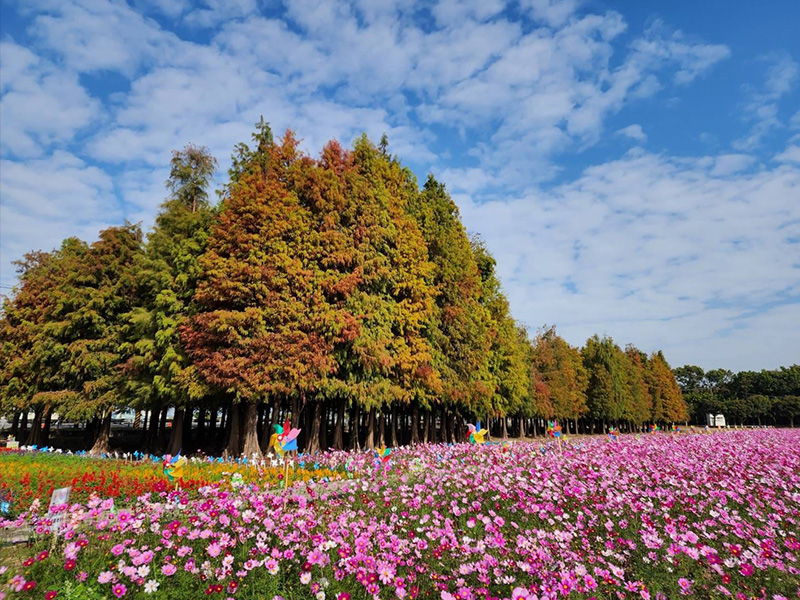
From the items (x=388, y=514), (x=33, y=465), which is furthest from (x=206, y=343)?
(x=388, y=514)

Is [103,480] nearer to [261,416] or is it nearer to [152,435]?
[152,435]

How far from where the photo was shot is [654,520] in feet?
19.3

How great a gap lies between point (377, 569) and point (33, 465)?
39.3 ft

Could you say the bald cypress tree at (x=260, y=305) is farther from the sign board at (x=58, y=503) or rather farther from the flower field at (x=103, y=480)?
the sign board at (x=58, y=503)

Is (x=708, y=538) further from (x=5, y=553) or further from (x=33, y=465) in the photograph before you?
(x=33, y=465)

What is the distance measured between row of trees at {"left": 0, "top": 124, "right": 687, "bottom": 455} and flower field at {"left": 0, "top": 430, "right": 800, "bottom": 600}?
24.5 ft

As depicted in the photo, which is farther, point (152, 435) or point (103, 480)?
point (152, 435)

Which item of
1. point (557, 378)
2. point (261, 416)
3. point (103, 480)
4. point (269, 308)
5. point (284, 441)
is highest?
point (269, 308)

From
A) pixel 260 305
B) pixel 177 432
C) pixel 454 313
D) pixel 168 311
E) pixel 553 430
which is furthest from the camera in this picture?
pixel 454 313

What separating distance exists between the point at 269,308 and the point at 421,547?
10.8m

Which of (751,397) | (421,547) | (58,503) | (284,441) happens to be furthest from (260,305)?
(751,397)

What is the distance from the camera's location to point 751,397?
7112 cm

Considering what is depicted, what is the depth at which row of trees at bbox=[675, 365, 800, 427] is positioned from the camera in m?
67.1

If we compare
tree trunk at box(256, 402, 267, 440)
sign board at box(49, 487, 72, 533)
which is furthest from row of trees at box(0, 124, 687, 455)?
sign board at box(49, 487, 72, 533)
